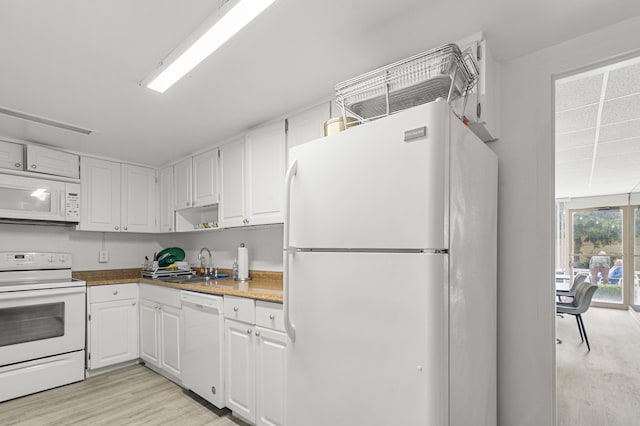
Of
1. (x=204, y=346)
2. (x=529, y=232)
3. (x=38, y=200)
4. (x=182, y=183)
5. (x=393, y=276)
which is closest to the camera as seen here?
(x=393, y=276)

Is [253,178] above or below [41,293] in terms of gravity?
above

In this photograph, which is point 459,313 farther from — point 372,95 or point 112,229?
point 112,229

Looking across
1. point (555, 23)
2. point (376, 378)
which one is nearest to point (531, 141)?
point (555, 23)

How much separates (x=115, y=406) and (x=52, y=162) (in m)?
2.29

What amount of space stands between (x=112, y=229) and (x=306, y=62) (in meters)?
3.02

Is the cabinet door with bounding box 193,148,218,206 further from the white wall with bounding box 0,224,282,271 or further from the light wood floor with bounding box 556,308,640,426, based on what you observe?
the light wood floor with bounding box 556,308,640,426

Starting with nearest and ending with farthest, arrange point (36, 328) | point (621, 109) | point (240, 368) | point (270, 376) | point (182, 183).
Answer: point (270, 376), point (240, 368), point (621, 109), point (36, 328), point (182, 183)

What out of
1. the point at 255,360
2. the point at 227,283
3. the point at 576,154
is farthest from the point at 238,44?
the point at 576,154

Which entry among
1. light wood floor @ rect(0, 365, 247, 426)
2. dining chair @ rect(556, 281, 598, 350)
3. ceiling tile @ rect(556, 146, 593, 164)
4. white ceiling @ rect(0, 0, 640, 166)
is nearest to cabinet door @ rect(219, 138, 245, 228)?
white ceiling @ rect(0, 0, 640, 166)

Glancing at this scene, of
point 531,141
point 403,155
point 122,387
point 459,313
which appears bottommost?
point 122,387

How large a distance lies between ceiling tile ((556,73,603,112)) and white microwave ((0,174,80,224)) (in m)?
4.18

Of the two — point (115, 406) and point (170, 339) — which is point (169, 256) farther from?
point (115, 406)

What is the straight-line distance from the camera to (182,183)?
11.8 ft

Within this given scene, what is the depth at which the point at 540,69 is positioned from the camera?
166 centimetres
